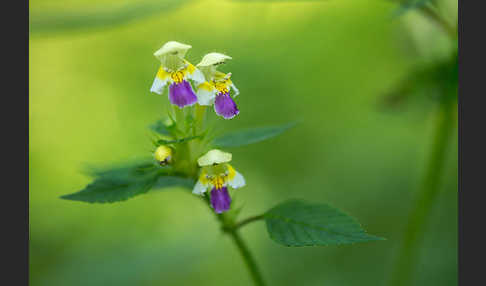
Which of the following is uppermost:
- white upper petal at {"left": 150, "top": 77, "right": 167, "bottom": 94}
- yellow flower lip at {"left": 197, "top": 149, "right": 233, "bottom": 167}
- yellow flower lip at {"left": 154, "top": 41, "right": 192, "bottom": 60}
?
yellow flower lip at {"left": 154, "top": 41, "right": 192, "bottom": 60}

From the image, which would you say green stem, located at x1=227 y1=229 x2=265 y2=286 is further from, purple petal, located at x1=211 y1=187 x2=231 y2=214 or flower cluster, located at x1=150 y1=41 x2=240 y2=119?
flower cluster, located at x1=150 y1=41 x2=240 y2=119

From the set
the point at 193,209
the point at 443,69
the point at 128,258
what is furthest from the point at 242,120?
the point at 443,69

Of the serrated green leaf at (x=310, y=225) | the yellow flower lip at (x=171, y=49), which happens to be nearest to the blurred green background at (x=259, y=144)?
the yellow flower lip at (x=171, y=49)

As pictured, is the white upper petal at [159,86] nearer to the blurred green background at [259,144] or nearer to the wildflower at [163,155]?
the wildflower at [163,155]

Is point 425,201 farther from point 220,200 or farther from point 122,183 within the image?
point 122,183

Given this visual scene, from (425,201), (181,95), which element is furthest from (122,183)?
(425,201)

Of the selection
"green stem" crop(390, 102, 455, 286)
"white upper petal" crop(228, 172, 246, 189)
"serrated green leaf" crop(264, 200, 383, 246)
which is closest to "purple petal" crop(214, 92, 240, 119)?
"white upper petal" crop(228, 172, 246, 189)

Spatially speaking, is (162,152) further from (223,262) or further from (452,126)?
(223,262)
